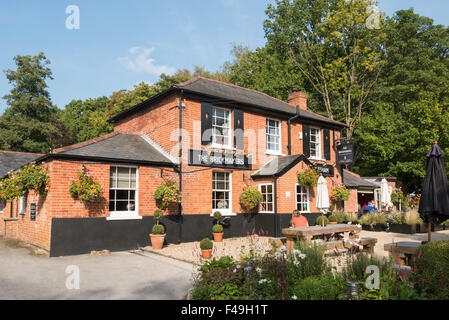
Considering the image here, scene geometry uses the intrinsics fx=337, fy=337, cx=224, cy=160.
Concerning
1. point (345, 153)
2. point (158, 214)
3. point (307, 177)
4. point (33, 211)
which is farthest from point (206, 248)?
point (345, 153)

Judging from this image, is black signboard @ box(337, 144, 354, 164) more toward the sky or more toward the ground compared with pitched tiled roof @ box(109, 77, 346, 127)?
more toward the ground

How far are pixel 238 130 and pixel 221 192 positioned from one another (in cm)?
285

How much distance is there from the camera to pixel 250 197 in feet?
46.6

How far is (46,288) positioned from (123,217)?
16.9 ft

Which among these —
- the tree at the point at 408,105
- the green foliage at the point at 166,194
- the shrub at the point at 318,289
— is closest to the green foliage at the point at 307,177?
the green foliage at the point at 166,194

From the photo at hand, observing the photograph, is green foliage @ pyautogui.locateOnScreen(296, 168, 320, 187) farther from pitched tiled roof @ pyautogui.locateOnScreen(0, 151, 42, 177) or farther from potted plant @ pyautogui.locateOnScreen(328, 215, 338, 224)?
pitched tiled roof @ pyautogui.locateOnScreen(0, 151, 42, 177)

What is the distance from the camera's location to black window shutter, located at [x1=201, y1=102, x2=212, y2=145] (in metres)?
13.8

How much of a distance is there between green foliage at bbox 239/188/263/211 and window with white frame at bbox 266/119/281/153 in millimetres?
2802

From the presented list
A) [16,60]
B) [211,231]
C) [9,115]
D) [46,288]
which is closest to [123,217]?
[211,231]

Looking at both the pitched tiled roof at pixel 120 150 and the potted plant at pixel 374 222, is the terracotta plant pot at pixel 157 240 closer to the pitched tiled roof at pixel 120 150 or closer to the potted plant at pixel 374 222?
the pitched tiled roof at pixel 120 150

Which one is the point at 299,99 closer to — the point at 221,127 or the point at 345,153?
the point at 345,153

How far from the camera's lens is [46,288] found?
6500 mm

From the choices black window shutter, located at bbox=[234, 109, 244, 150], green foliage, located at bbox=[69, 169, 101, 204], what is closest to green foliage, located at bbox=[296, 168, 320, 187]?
black window shutter, located at bbox=[234, 109, 244, 150]

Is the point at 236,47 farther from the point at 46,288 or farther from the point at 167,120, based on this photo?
the point at 46,288
